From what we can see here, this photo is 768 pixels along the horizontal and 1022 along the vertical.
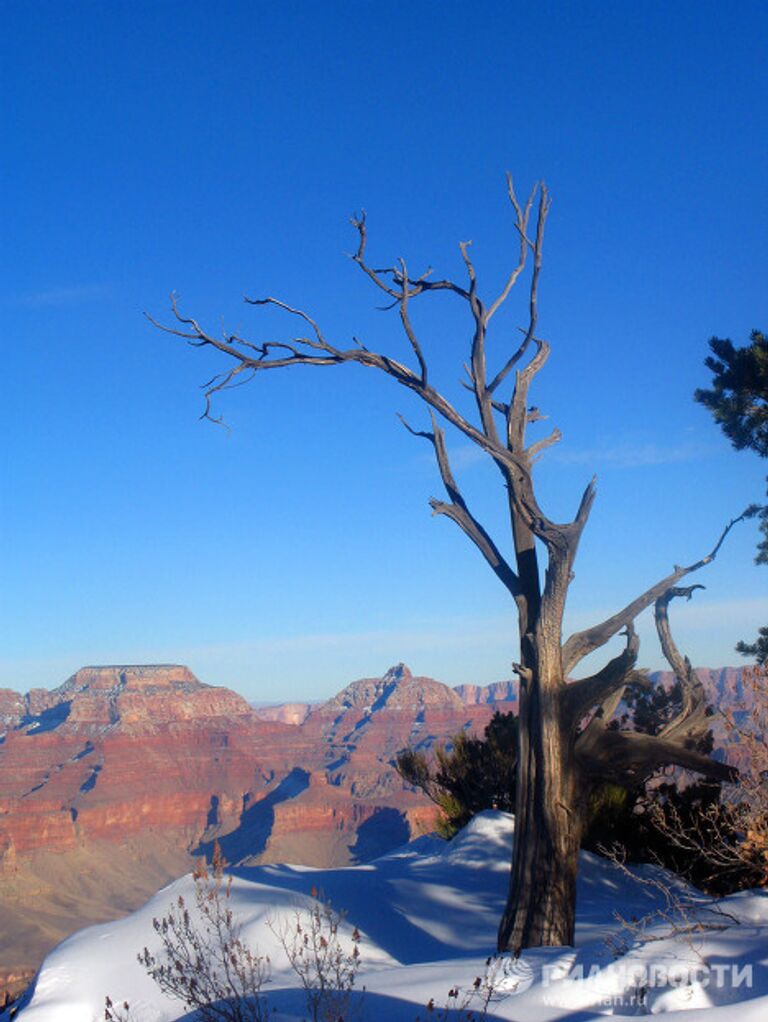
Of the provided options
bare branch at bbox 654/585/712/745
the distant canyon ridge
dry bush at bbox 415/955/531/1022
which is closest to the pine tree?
bare branch at bbox 654/585/712/745

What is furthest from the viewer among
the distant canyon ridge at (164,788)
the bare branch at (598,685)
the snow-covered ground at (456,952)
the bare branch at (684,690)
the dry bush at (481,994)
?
the distant canyon ridge at (164,788)

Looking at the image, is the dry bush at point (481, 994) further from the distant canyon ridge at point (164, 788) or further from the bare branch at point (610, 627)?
the distant canyon ridge at point (164, 788)

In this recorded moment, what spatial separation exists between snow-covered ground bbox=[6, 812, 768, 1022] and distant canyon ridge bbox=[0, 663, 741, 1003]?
76.5m

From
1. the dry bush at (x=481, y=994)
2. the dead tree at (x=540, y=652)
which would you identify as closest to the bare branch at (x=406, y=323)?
the dead tree at (x=540, y=652)

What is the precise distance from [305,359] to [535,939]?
6.01m

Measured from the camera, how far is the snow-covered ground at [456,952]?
587cm

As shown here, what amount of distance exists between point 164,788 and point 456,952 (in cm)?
14905

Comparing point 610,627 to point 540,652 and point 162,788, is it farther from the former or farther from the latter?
point 162,788

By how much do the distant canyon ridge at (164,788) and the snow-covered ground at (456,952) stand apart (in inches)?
3012

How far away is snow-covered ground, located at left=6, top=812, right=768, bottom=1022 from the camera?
19.2 ft

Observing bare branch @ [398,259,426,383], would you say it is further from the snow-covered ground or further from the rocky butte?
the rocky butte

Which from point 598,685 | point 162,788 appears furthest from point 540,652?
point 162,788

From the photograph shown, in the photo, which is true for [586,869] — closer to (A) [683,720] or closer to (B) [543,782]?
(A) [683,720]

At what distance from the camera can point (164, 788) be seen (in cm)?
14975
